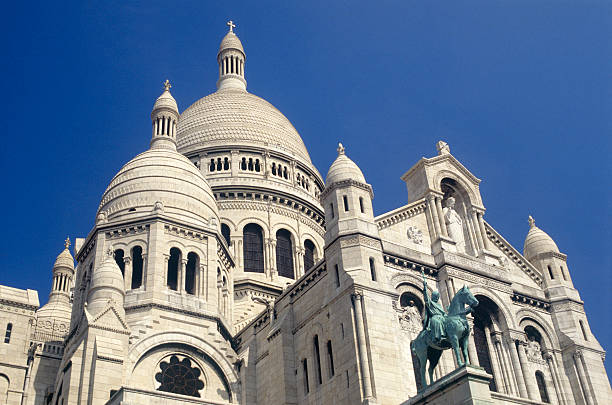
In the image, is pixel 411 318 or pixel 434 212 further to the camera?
pixel 434 212

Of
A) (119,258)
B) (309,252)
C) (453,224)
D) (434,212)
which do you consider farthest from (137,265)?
(309,252)

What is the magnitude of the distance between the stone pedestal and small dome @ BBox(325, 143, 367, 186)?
510 inches

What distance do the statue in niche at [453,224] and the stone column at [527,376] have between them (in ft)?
18.8

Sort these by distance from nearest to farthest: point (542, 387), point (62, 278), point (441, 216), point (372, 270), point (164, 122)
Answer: point (372, 270), point (542, 387), point (441, 216), point (164, 122), point (62, 278)

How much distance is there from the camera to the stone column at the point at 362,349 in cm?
3056

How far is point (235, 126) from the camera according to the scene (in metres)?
61.9

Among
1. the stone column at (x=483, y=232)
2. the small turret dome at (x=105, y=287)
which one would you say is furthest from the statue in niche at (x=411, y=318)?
the small turret dome at (x=105, y=287)

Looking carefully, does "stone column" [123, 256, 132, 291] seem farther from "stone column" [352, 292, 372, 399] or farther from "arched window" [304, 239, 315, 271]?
"arched window" [304, 239, 315, 271]

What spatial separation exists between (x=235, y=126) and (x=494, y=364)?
106ft

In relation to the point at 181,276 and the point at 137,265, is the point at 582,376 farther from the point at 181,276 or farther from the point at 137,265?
the point at 137,265

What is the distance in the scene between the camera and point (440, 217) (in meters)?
40.0

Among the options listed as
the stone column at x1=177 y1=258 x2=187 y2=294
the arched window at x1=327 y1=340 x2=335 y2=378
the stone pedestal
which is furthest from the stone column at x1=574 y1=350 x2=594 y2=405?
the stone column at x1=177 y1=258 x2=187 y2=294

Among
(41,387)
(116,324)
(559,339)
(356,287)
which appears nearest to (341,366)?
(356,287)

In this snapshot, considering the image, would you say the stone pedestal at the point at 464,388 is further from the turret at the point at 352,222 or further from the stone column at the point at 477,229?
the stone column at the point at 477,229
